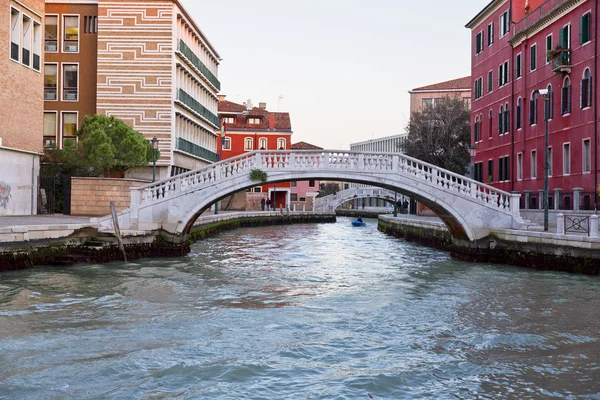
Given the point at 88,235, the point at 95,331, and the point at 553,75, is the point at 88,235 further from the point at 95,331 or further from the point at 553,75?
the point at 553,75

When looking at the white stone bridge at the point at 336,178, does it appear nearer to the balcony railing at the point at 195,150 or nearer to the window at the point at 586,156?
the window at the point at 586,156

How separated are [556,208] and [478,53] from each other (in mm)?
13594

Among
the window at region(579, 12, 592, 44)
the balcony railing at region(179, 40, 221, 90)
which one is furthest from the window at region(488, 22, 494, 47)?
the balcony railing at region(179, 40, 221, 90)

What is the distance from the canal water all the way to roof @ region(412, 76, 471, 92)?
5206cm

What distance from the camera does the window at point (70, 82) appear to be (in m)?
35.8

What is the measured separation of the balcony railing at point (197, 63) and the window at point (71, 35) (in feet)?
16.1

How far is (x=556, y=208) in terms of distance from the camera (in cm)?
2652

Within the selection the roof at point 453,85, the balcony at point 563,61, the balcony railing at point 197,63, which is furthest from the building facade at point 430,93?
the balcony at point 563,61

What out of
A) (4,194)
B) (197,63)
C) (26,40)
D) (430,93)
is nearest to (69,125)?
(26,40)

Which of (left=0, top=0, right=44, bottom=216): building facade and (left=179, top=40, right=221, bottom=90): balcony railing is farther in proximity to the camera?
(left=179, top=40, right=221, bottom=90): balcony railing

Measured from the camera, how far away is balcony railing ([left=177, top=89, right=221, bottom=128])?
38.1 m

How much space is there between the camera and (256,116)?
68.4 metres

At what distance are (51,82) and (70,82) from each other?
3.22 ft

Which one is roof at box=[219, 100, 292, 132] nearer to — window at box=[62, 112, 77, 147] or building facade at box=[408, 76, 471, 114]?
building facade at box=[408, 76, 471, 114]
